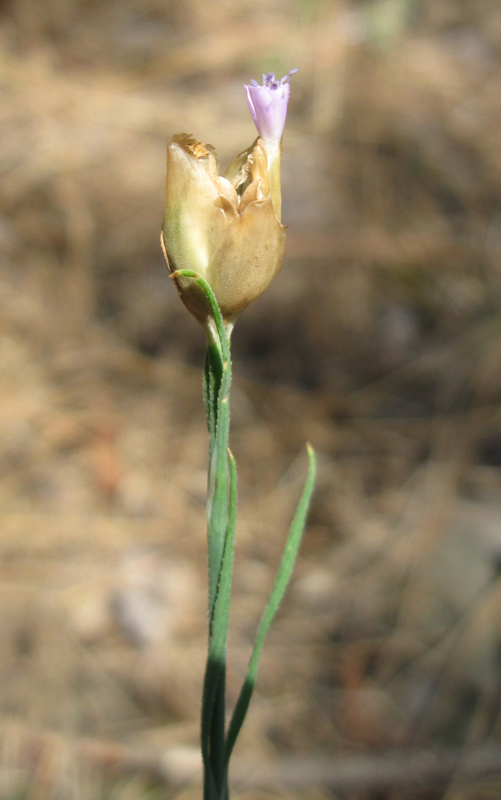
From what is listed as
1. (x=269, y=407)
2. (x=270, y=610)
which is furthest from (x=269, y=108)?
(x=269, y=407)

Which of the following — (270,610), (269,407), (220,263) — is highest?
(220,263)

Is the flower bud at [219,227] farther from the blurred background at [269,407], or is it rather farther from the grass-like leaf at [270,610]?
the blurred background at [269,407]

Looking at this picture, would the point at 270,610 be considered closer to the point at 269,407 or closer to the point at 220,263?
the point at 220,263

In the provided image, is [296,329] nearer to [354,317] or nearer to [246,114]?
[354,317]

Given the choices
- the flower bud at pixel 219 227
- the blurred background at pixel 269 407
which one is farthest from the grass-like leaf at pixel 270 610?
the blurred background at pixel 269 407

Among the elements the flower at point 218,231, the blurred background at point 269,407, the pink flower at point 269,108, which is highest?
the pink flower at point 269,108

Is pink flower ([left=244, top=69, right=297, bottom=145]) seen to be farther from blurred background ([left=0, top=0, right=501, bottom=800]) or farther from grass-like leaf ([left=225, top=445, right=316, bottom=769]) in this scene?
blurred background ([left=0, top=0, right=501, bottom=800])

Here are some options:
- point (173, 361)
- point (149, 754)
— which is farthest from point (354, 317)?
point (149, 754)
